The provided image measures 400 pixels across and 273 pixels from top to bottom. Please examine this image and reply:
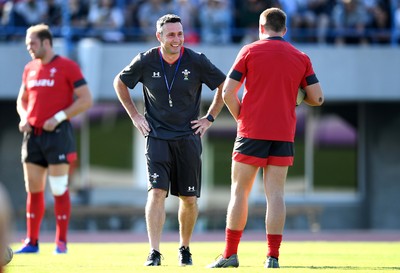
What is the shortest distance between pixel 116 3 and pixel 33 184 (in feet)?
38.4

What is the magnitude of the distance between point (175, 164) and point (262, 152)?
0.98 m

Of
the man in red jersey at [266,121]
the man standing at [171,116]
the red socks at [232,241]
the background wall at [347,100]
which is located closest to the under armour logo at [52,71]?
the man standing at [171,116]

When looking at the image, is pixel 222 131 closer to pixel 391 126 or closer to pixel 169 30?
pixel 391 126

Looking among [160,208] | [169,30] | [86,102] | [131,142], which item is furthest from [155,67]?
[131,142]

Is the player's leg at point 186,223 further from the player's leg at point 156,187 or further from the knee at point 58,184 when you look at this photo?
the knee at point 58,184

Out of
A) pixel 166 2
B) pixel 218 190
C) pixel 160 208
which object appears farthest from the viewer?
pixel 218 190

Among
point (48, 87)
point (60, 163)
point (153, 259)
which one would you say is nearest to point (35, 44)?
point (48, 87)

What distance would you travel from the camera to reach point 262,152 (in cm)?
873

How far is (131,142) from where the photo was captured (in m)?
24.3

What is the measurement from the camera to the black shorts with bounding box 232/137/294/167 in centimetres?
872

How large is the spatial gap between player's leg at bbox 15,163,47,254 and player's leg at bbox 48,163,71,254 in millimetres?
131

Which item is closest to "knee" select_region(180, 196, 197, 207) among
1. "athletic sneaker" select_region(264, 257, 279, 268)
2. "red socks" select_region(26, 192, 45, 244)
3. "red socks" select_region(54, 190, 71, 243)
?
"athletic sneaker" select_region(264, 257, 279, 268)

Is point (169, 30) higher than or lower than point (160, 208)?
higher

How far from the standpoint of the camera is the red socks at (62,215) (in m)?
11.5
